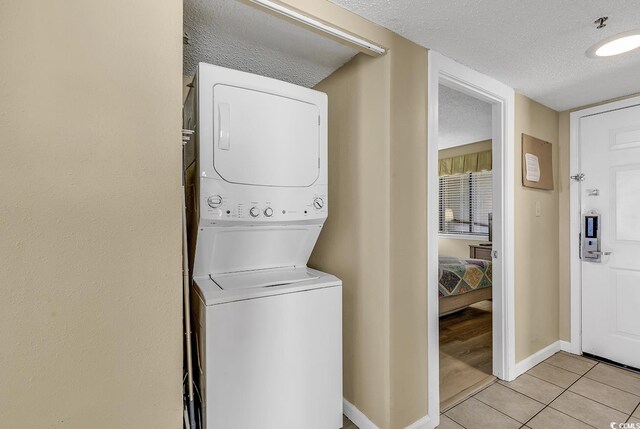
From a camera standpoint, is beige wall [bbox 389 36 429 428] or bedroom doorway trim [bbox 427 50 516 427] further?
bedroom doorway trim [bbox 427 50 516 427]

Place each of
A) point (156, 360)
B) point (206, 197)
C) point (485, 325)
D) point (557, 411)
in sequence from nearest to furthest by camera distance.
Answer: point (156, 360), point (206, 197), point (557, 411), point (485, 325)

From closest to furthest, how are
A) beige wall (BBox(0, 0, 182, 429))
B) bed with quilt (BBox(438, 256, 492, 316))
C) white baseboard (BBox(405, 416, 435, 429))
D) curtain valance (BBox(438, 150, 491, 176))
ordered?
1. beige wall (BBox(0, 0, 182, 429))
2. white baseboard (BBox(405, 416, 435, 429))
3. bed with quilt (BBox(438, 256, 492, 316))
4. curtain valance (BBox(438, 150, 491, 176))

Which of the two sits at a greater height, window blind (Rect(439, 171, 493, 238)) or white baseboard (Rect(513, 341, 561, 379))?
window blind (Rect(439, 171, 493, 238))

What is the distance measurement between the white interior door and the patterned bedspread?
0.91 meters

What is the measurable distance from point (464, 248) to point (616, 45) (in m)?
3.95

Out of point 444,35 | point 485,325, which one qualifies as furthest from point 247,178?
point 485,325

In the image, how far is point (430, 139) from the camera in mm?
1785

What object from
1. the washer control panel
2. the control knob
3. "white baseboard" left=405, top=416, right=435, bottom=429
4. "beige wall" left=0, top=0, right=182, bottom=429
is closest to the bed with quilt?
"white baseboard" left=405, top=416, right=435, bottom=429

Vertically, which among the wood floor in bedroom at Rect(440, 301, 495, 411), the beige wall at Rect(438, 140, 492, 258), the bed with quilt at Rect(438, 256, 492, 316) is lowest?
the wood floor in bedroom at Rect(440, 301, 495, 411)

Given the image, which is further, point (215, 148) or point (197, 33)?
point (197, 33)

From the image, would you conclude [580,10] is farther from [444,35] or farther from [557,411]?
[557,411]

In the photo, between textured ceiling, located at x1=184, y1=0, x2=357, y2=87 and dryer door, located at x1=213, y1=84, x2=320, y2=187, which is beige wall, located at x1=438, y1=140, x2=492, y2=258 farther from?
dryer door, located at x1=213, y1=84, x2=320, y2=187

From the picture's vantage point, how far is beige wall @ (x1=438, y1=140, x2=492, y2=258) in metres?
4.89

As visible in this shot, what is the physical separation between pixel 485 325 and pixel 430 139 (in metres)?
2.63
